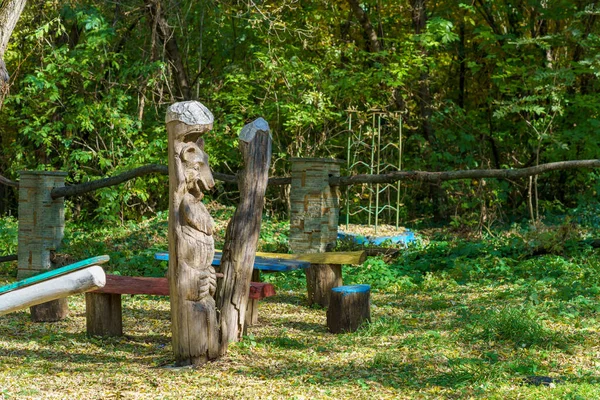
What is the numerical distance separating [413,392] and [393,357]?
2.71ft

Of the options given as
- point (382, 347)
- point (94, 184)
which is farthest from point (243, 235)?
point (94, 184)

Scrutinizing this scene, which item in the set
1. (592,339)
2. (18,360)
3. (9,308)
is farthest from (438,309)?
(9,308)

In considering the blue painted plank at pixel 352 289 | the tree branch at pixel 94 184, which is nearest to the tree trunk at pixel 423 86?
the tree branch at pixel 94 184

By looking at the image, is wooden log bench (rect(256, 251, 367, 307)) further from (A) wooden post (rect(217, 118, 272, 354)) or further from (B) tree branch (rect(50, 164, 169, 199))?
(B) tree branch (rect(50, 164, 169, 199))

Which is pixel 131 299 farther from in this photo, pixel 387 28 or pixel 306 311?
pixel 387 28

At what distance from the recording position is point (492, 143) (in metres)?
15.4

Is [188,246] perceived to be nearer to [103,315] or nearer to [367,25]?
[103,315]

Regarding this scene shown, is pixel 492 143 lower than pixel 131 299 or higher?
higher

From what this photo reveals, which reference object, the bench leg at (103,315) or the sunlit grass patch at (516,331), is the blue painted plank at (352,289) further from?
the bench leg at (103,315)

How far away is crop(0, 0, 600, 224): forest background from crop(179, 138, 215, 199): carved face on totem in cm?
766

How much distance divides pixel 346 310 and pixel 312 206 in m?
3.17

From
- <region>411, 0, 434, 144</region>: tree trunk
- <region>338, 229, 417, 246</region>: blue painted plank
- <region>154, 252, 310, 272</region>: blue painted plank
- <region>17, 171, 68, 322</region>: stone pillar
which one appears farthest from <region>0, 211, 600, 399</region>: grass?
<region>411, 0, 434, 144</region>: tree trunk

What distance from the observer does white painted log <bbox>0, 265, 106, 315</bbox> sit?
4156 mm

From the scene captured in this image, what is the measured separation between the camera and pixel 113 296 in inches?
263
